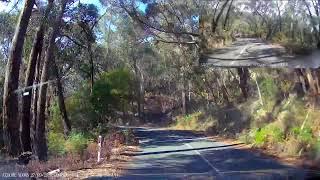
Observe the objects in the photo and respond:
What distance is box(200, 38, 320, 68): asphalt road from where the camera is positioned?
9891 mm

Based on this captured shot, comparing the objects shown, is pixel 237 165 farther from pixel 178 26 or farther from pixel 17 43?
pixel 178 26

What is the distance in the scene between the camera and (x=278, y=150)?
59.9 feet

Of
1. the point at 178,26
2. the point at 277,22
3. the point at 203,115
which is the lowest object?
the point at 203,115

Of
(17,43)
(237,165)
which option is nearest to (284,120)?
(237,165)

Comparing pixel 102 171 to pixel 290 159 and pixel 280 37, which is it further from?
pixel 280 37

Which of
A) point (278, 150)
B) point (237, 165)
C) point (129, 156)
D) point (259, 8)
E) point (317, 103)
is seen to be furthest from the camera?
point (129, 156)

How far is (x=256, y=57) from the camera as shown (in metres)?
10.2

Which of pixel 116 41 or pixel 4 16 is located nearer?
pixel 4 16

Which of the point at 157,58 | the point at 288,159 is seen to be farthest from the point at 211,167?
the point at 157,58

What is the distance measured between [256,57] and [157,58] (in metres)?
51.3

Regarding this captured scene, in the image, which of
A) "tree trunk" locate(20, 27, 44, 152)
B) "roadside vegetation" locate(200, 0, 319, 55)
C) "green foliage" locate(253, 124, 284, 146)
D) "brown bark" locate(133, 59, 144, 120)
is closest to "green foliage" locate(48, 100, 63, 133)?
"tree trunk" locate(20, 27, 44, 152)

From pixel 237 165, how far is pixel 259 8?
25.1ft

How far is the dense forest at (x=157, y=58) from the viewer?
9.99 m

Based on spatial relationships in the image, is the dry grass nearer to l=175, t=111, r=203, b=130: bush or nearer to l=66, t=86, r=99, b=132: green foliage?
l=66, t=86, r=99, b=132: green foliage
